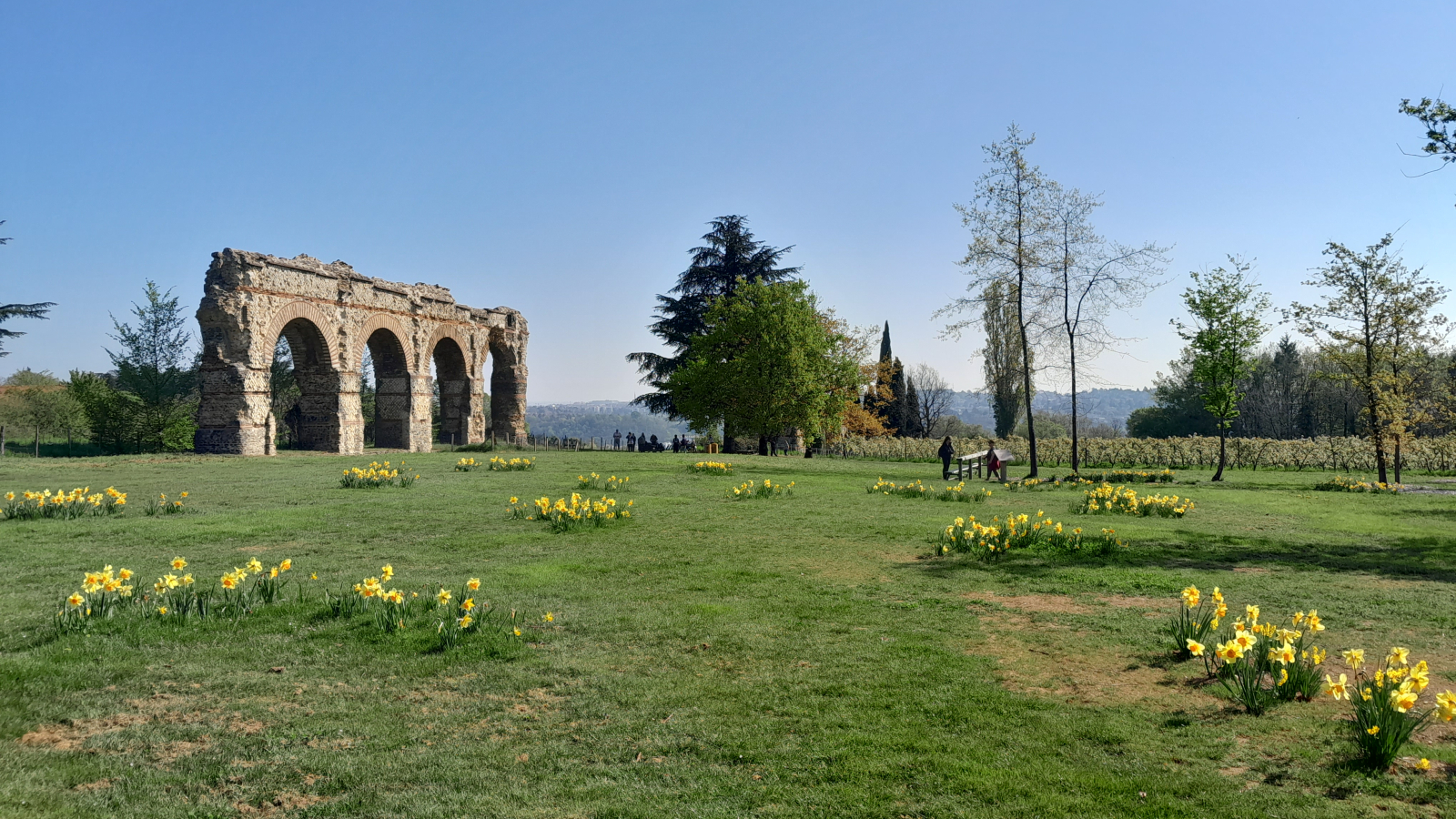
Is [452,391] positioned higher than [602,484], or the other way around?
[452,391]

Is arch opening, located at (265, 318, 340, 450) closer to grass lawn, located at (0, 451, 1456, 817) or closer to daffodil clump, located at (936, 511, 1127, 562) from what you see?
grass lawn, located at (0, 451, 1456, 817)

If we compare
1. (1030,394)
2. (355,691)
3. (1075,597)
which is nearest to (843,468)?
(1030,394)

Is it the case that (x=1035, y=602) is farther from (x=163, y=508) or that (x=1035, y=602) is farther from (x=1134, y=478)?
(x=1134, y=478)

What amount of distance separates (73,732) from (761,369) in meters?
26.7

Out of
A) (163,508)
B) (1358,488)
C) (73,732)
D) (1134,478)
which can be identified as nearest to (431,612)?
(73,732)

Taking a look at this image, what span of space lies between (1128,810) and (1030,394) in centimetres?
2224

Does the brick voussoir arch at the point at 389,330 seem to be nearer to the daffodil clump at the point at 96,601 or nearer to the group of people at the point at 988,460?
the group of people at the point at 988,460

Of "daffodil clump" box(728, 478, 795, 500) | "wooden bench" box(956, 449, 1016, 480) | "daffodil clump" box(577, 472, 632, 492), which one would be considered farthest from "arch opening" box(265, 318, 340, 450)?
"wooden bench" box(956, 449, 1016, 480)

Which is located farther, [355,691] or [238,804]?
[355,691]

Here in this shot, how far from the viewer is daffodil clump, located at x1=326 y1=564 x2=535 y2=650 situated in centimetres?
577

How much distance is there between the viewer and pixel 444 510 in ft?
41.6

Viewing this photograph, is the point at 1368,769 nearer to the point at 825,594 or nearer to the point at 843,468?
the point at 825,594

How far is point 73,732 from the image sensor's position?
4219 mm

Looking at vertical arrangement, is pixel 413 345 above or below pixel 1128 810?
above
